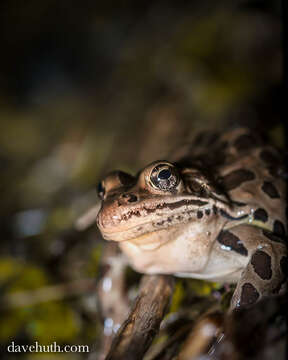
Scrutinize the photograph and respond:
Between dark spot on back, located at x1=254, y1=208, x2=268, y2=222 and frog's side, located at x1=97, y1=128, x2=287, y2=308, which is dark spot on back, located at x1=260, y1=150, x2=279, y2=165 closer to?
frog's side, located at x1=97, y1=128, x2=287, y2=308

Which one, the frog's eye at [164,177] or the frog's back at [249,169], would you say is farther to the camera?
the frog's back at [249,169]

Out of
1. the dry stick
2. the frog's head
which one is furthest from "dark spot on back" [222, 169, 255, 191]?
the dry stick

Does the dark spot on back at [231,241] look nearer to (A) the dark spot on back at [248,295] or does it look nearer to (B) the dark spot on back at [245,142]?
(A) the dark spot on back at [248,295]

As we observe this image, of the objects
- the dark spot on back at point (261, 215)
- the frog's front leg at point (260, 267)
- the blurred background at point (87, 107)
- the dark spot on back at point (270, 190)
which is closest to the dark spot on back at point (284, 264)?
the frog's front leg at point (260, 267)

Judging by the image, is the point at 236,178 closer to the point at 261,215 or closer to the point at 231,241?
the point at 261,215

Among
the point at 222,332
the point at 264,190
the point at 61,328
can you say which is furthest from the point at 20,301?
the point at 264,190

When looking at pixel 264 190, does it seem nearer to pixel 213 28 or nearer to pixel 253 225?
pixel 253 225

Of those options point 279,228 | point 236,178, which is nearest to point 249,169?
point 236,178
